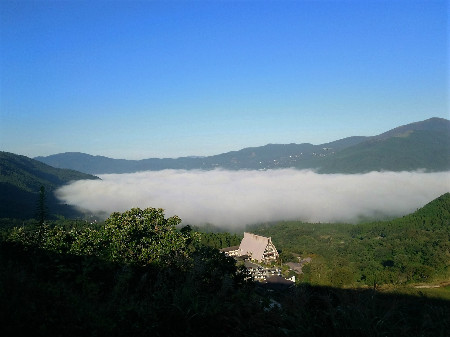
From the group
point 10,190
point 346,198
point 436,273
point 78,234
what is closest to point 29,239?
point 78,234

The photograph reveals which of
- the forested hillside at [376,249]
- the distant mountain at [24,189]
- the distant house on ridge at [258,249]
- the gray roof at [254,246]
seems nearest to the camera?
the forested hillside at [376,249]

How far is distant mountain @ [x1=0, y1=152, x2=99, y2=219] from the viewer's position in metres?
66.6

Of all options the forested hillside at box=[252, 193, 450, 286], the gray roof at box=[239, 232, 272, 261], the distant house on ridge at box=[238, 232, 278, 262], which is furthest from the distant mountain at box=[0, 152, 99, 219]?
the forested hillside at box=[252, 193, 450, 286]

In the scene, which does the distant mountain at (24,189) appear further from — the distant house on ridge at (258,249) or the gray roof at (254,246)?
the distant house on ridge at (258,249)

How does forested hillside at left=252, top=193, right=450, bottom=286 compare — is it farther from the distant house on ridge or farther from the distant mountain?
the distant mountain

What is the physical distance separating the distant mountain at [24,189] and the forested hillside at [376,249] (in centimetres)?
4830

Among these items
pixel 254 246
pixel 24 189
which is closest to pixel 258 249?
pixel 254 246

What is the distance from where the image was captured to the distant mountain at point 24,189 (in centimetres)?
6656

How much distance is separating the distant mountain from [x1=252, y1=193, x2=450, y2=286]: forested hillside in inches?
1902

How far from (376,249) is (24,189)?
98.9m

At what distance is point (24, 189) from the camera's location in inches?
3698

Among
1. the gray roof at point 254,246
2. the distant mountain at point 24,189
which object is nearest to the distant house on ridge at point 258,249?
the gray roof at point 254,246

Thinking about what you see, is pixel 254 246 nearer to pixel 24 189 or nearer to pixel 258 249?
pixel 258 249

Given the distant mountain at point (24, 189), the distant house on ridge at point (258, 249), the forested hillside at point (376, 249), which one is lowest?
the forested hillside at point (376, 249)
